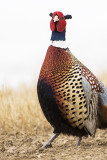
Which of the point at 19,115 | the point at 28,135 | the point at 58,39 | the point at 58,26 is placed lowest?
the point at 28,135

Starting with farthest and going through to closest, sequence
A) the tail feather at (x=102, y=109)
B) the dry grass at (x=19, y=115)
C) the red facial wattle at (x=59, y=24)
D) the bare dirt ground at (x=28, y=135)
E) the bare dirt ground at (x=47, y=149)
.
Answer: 1. the dry grass at (x=19, y=115)
2. the bare dirt ground at (x=28, y=135)
3. the tail feather at (x=102, y=109)
4. the red facial wattle at (x=59, y=24)
5. the bare dirt ground at (x=47, y=149)

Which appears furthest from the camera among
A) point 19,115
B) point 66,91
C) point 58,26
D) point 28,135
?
point 19,115

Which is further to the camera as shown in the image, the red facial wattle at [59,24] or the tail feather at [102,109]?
the tail feather at [102,109]

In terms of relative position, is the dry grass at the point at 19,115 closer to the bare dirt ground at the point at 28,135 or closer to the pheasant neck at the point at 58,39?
the bare dirt ground at the point at 28,135

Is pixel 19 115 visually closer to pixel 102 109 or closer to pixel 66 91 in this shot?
pixel 102 109

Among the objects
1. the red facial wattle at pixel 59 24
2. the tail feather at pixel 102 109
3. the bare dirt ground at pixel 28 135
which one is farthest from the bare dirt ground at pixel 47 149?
the red facial wattle at pixel 59 24

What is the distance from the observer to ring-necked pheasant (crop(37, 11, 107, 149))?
4.70 metres

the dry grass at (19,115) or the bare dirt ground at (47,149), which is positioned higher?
the dry grass at (19,115)

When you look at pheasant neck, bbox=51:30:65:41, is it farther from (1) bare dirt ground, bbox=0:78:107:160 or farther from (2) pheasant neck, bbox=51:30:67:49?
(1) bare dirt ground, bbox=0:78:107:160

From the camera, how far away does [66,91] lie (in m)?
4.68

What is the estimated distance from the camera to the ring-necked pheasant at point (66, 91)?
4699 mm

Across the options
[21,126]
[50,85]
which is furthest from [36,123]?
[50,85]

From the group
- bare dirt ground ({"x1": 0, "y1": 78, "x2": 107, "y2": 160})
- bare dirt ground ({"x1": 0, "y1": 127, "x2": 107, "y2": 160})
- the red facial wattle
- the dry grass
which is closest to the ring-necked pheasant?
the red facial wattle

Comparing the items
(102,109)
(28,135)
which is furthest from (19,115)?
(102,109)
